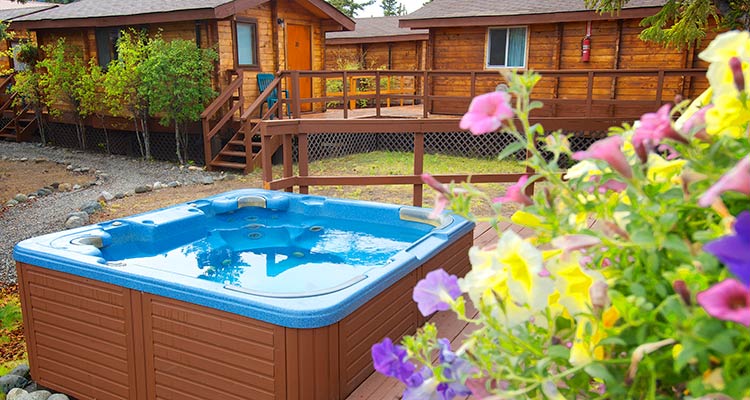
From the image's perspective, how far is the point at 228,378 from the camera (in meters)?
2.91

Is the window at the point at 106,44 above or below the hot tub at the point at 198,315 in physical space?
above

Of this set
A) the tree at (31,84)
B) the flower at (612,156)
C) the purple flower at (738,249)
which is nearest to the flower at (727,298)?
the purple flower at (738,249)

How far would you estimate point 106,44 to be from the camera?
12922mm

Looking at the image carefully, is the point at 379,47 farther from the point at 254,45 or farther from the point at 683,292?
the point at 683,292

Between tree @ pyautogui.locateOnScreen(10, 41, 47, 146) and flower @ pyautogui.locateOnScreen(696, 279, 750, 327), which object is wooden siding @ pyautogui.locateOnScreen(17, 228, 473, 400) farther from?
tree @ pyautogui.locateOnScreen(10, 41, 47, 146)

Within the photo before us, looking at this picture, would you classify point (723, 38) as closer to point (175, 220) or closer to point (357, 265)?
point (357, 265)

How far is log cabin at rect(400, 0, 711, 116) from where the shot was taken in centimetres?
1094

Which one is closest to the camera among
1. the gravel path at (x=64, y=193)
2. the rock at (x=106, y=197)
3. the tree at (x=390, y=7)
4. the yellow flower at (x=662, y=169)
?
the yellow flower at (x=662, y=169)

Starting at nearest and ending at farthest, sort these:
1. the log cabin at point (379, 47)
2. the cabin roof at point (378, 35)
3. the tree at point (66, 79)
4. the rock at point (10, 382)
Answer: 1. the rock at point (10, 382)
2. the tree at point (66, 79)
3. the cabin roof at point (378, 35)
4. the log cabin at point (379, 47)

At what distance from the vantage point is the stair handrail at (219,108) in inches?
424

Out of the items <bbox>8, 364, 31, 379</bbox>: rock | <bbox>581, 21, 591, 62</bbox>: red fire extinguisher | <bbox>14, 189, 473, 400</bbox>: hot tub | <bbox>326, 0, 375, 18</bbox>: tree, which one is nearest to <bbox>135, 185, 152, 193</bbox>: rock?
<bbox>14, 189, 473, 400</bbox>: hot tub

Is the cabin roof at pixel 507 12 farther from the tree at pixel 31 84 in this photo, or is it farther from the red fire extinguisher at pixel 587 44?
the tree at pixel 31 84

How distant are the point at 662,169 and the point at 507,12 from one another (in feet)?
39.3

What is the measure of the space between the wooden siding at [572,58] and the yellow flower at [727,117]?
10812 millimetres
